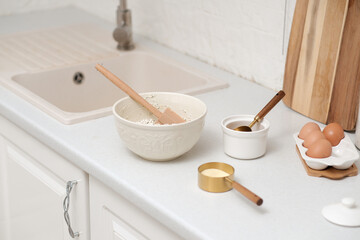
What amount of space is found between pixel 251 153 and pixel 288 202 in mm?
180

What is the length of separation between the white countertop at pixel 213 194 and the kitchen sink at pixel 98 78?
0.18 meters

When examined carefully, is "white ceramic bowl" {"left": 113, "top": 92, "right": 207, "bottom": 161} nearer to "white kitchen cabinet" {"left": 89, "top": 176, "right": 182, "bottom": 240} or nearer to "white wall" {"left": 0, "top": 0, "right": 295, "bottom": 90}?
"white kitchen cabinet" {"left": 89, "top": 176, "right": 182, "bottom": 240}

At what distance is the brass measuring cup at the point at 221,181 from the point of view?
114 cm

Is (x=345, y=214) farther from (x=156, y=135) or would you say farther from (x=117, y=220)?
(x=117, y=220)

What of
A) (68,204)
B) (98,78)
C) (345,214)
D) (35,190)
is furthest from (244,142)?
(98,78)

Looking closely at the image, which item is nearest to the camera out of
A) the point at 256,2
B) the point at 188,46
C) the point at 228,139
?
the point at 228,139

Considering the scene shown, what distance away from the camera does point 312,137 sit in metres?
1.32

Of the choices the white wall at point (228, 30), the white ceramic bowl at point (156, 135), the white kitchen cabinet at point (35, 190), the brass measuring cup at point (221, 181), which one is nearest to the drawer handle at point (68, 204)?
the white kitchen cabinet at point (35, 190)

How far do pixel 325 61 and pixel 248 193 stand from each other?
0.49 metres

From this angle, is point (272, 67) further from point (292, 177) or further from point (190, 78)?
point (292, 177)

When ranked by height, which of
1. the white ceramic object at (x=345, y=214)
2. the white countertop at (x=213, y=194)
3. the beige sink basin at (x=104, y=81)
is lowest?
the beige sink basin at (x=104, y=81)

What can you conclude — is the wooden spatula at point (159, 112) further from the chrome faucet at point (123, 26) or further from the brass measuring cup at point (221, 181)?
the chrome faucet at point (123, 26)

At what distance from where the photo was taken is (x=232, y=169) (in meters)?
1.24

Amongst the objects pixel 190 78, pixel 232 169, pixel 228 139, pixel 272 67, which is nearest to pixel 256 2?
pixel 272 67
